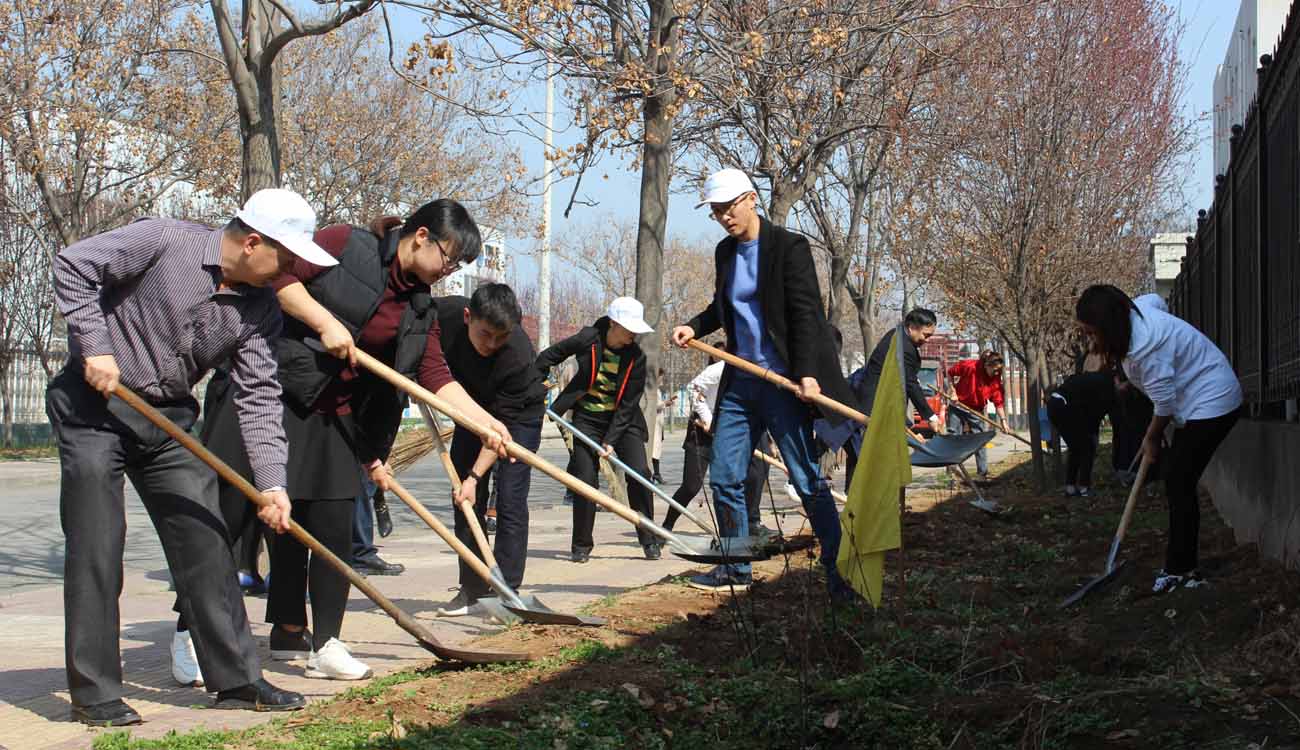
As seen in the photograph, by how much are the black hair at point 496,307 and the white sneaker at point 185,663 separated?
7.31 ft

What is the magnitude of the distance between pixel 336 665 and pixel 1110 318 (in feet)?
12.8

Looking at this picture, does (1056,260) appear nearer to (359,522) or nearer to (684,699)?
(359,522)

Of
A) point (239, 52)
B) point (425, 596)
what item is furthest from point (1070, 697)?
point (239, 52)

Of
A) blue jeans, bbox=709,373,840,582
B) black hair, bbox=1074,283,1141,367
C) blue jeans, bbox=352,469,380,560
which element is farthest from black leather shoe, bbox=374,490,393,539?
Result: black hair, bbox=1074,283,1141,367

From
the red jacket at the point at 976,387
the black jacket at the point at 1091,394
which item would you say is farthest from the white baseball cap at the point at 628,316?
the red jacket at the point at 976,387

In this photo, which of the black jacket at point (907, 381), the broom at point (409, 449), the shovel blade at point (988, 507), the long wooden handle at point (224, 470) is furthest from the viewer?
the black jacket at point (907, 381)

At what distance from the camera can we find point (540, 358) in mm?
9320

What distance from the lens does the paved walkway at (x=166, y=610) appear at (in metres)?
4.70

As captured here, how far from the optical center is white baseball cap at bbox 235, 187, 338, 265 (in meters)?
4.46

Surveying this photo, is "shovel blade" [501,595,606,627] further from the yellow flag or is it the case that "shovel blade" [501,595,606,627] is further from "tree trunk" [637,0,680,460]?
"tree trunk" [637,0,680,460]

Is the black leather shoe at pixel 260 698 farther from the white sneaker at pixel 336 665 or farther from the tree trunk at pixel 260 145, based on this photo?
the tree trunk at pixel 260 145

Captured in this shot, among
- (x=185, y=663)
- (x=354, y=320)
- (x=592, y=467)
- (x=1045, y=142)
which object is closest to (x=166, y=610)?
(x=185, y=663)

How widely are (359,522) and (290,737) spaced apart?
4.76 meters

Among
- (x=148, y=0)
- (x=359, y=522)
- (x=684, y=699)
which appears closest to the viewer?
(x=684, y=699)
